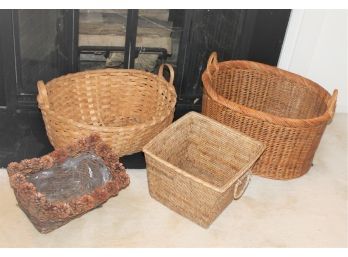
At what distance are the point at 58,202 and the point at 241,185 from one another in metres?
0.59

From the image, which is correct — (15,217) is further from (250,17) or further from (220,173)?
(250,17)

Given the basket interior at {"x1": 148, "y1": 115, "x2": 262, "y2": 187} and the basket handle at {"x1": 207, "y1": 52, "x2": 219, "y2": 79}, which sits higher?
the basket handle at {"x1": 207, "y1": 52, "x2": 219, "y2": 79}

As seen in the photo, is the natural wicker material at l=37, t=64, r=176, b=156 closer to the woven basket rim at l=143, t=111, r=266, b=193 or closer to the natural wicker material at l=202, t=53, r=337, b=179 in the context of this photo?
the woven basket rim at l=143, t=111, r=266, b=193

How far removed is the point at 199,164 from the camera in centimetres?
184

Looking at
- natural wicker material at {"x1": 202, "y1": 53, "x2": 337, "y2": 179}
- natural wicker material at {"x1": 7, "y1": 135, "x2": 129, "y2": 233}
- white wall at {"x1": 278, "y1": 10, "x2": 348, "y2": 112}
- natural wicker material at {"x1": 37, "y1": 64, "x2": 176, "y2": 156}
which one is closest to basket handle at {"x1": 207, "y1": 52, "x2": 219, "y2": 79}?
natural wicker material at {"x1": 202, "y1": 53, "x2": 337, "y2": 179}

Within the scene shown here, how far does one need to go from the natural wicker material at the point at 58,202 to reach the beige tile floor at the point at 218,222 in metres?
0.09

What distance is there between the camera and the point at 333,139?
6.95 feet

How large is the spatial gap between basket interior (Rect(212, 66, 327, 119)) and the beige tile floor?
30 cm

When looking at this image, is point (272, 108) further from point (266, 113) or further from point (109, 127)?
point (109, 127)

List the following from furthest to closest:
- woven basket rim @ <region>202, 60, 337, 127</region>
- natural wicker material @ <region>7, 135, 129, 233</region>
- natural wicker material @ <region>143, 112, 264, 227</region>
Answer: woven basket rim @ <region>202, 60, 337, 127</region>, natural wicker material @ <region>143, 112, 264, 227</region>, natural wicker material @ <region>7, 135, 129, 233</region>

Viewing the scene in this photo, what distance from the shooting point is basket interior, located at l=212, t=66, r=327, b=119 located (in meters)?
1.96

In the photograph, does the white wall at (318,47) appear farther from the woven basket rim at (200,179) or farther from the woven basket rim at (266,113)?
the woven basket rim at (200,179)

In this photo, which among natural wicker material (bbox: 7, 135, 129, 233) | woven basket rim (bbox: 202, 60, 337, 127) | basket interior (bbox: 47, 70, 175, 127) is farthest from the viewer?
basket interior (bbox: 47, 70, 175, 127)
